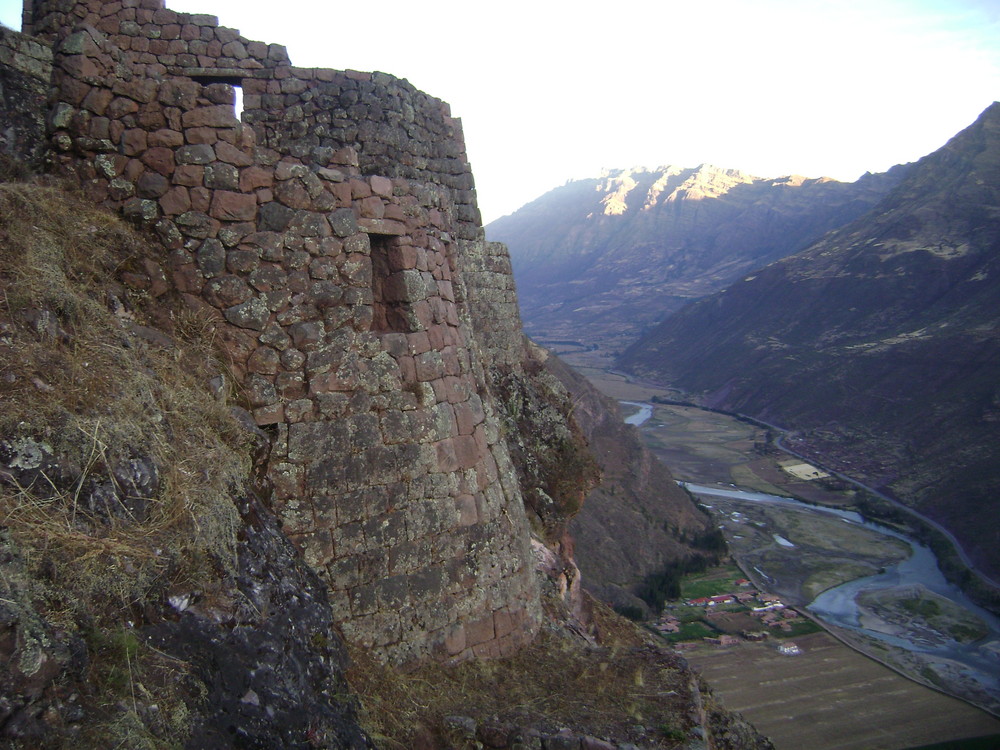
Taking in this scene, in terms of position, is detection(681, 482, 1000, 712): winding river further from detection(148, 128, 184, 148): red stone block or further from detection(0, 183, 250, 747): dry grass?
detection(148, 128, 184, 148): red stone block

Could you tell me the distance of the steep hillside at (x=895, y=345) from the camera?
4912cm

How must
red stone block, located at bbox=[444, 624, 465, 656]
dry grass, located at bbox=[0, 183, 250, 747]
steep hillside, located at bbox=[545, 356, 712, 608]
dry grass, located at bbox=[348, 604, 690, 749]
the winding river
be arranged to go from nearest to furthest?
dry grass, located at bbox=[0, 183, 250, 747]
dry grass, located at bbox=[348, 604, 690, 749]
red stone block, located at bbox=[444, 624, 465, 656]
the winding river
steep hillside, located at bbox=[545, 356, 712, 608]

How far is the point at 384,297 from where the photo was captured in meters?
5.51

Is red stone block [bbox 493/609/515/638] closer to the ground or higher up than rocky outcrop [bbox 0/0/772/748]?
closer to the ground

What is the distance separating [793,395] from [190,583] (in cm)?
7743

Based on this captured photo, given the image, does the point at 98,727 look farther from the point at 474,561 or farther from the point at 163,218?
the point at 163,218

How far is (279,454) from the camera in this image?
15.5ft

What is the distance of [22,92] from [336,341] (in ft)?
13.0

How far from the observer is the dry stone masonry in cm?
477

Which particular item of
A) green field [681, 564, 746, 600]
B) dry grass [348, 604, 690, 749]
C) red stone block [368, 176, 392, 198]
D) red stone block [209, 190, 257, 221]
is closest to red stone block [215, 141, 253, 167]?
red stone block [209, 190, 257, 221]

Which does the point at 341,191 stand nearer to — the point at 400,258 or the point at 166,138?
the point at 400,258

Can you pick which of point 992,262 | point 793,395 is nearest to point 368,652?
point 793,395

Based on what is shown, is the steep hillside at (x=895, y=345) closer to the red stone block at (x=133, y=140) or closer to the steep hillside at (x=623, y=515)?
the steep hillside at (x=623, y=515)

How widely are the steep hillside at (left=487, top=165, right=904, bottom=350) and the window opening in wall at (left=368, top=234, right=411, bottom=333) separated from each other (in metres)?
126
